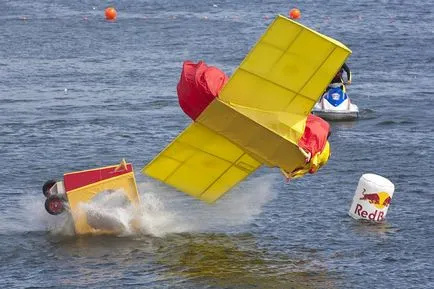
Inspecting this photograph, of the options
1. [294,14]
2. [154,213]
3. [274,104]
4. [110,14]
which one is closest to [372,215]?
[274,104]

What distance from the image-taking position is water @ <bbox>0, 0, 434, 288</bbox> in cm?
1725

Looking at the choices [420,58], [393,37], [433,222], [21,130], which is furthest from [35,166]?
[393,37]

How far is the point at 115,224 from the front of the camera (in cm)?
1859

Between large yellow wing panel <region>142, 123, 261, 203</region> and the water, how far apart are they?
921mm

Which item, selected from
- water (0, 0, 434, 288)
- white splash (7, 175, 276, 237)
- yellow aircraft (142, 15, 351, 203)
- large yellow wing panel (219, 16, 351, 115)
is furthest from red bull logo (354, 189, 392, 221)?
large yellow wing panel (219, 16, 351, 115)

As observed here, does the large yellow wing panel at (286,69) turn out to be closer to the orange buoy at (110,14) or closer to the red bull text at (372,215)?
the red bull text at (372,215)

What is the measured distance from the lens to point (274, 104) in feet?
55.1

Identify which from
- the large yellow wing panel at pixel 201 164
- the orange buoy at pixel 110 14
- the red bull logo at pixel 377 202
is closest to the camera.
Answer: the large yellow wing panel at pixel 201 164

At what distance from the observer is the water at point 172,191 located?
17250 mm

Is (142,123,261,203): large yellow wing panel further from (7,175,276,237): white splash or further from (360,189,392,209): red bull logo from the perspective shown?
(360,189,392,209): red bull logo

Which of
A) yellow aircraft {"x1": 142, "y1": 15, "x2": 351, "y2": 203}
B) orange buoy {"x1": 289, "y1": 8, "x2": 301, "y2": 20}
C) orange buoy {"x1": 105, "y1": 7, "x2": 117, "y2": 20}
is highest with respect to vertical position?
orange buoy {"x1": 105, "y1": 7, "x2": 117, "y2": 20}

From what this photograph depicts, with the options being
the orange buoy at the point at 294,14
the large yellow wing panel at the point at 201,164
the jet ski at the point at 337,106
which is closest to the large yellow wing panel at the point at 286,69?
the large yellow wing panel at the point at 201,164

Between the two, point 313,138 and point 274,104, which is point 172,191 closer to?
point 313,138

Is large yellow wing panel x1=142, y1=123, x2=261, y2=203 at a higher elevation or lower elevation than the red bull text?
higher
